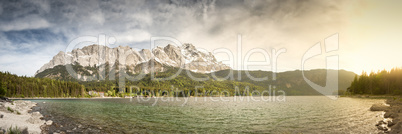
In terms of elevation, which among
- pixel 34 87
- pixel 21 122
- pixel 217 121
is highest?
pixel 21 122

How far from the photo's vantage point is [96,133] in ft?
74.9

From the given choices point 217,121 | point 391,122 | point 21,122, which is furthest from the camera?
point 217,121

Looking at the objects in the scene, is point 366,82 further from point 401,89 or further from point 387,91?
point 401,89

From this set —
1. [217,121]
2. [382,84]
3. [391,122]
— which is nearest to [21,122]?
[217,121]

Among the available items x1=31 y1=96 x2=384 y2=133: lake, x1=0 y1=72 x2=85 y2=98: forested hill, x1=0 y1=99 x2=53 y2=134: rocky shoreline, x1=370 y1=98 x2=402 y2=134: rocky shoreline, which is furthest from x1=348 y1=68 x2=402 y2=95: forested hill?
x1=0 y1=72 x2=85 y2=98: forested hill

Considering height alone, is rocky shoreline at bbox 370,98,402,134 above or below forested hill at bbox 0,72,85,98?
above

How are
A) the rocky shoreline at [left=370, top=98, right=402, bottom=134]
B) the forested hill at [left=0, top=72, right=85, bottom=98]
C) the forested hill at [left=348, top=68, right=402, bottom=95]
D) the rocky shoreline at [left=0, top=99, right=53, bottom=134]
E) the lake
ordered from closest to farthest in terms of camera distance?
the rocky shoreline at [left=0, top=99, right=53, bottom=134]
the rocky shoreline at [left=370, top=98, right=402, bottom=134]
the lake
the forested hill at [left=348, top=68, right=402, bottom=95]
the forested hill at [left=0, top=72, right=85, bottom=98]

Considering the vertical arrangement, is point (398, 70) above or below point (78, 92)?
above

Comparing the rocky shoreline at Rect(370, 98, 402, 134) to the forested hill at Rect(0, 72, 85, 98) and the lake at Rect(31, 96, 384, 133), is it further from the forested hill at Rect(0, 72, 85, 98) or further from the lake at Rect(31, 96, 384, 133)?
the forested hill at Rect(0, 72, 85, 98)

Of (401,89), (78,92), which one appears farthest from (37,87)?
(401,89)

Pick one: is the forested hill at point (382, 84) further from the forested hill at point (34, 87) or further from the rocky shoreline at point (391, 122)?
the forested hill at point (34, 87)

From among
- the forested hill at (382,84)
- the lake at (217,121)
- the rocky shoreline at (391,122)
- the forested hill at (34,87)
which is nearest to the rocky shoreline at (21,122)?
the lake at (217,121)

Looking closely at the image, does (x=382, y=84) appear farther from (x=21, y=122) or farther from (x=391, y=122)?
(x=21, y=122)

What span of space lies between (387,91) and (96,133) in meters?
202
